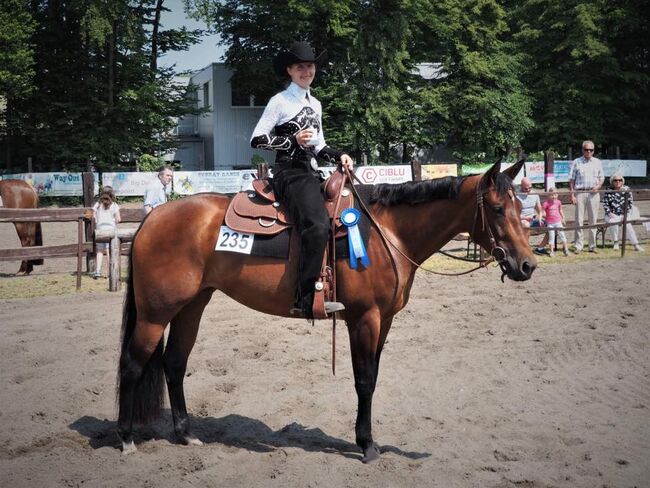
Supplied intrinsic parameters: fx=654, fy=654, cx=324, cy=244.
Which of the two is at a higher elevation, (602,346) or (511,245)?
(511,245)

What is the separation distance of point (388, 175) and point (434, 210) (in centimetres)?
1804

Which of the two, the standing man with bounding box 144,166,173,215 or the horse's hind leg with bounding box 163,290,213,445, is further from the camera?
the standing man with bounding box 144,166,173,215

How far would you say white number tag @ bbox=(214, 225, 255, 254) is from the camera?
520 centimetres

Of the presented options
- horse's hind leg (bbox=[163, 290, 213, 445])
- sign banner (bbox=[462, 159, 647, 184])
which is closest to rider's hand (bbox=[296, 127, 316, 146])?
horse's hind leg (bbox=[163, 290, 213, 445])

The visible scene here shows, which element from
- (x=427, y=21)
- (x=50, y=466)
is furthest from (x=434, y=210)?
(x=427, y=21)

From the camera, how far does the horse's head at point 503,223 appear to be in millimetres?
4801

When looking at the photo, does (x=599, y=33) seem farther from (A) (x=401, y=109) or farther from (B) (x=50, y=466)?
(B) (x=50, y=466)

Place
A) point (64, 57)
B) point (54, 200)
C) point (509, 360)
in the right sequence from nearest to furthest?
point (509, 360), point (54, 200), point (64, 57)

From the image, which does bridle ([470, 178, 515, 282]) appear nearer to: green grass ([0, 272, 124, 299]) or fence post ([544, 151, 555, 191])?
green grass ([0, 272, 124, 299])

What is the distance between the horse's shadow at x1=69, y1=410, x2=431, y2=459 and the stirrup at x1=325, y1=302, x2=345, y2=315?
1110 mm

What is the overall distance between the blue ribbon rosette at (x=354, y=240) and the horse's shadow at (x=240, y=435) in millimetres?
1448

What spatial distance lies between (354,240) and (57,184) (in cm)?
2311

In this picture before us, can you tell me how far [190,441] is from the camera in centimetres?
533

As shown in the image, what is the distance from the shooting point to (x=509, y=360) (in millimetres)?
7098
